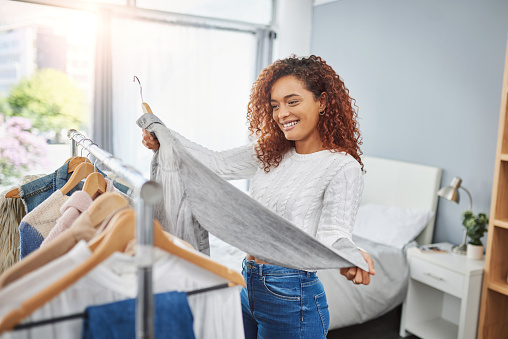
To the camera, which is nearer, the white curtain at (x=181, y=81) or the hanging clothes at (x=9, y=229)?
the hanging clothes at (x=9, y=229)

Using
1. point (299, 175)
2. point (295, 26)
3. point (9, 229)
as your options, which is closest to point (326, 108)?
point (299, 175)

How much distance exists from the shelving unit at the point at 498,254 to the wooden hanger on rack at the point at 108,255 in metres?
2.01

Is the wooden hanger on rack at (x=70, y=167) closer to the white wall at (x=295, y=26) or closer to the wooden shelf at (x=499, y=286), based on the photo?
the wooden shelf at (x=499, y=286)

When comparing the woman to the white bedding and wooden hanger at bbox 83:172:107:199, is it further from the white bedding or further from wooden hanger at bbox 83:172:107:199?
the white bedding

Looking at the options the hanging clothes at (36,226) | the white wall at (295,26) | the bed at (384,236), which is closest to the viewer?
the hanging clothes at (36,226)

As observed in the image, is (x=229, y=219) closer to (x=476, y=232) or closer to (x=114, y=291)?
(x=114, y=291)

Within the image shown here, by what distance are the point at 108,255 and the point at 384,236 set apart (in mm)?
2554

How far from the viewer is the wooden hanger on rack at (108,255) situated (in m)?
0.68

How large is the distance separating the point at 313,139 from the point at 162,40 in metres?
2.98

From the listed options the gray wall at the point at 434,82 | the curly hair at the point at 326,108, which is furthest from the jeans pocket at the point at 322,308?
the gray wall at the point at 434,82

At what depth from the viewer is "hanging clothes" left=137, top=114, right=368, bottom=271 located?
1.10 metres

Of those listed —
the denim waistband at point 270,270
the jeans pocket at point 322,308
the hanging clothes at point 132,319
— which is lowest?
the jeans pocket at point 322,308

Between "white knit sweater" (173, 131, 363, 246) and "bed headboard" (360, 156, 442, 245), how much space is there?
1944 millimetres

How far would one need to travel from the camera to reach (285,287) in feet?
4.34
